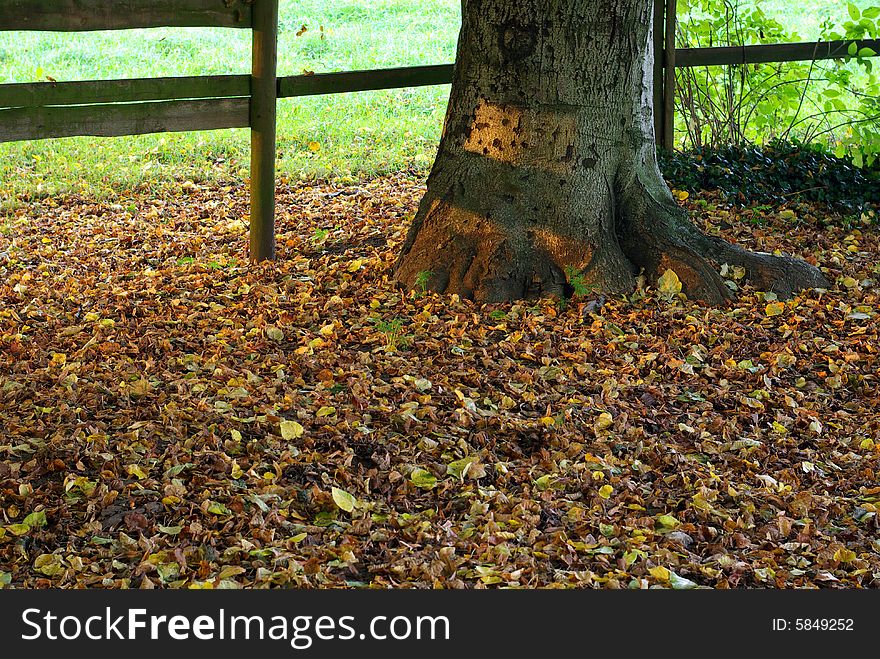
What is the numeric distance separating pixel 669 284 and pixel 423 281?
127 centimetres

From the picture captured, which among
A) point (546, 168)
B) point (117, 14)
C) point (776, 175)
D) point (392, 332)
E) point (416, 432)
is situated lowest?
point (416, 432)

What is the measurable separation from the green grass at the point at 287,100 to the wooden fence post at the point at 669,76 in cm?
211

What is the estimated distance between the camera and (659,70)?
7602 millimetres

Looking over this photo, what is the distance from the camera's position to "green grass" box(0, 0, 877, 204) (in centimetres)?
833

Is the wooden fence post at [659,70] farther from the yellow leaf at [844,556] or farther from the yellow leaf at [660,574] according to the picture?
the yellow leaf at [660,574]

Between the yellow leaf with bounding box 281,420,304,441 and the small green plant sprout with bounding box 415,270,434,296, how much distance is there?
1.55 meters

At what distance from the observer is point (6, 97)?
496cm

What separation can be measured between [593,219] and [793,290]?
3.75 ft

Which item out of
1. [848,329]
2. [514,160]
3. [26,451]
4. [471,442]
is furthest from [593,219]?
[26,451]

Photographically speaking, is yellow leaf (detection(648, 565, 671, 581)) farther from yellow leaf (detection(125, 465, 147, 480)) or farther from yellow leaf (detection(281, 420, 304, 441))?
yellow leaf (detection(125, 465, 147, 480))

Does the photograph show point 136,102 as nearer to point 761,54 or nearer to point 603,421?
point 603,421

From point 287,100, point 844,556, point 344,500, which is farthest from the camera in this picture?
point 287,100

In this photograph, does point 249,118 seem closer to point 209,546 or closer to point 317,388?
point 317,388

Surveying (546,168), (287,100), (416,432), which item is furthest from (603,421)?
(287,100)
